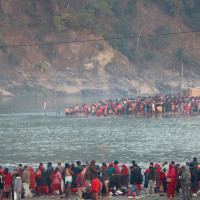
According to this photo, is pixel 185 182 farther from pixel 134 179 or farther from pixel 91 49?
pixel 91 49

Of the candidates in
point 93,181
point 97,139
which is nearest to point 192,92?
point 97,139

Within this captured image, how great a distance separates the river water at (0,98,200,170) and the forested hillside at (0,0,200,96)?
4286 cm

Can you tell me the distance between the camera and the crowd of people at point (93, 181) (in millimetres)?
18672

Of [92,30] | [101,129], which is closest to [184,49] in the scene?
[92,30]

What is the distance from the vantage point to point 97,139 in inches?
1604

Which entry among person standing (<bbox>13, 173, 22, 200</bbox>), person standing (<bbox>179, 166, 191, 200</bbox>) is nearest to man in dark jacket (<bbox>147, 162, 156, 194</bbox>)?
person standing (<bbox>179, 166, 191, 200</bbox>)

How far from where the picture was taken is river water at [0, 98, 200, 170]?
31552 millimetres

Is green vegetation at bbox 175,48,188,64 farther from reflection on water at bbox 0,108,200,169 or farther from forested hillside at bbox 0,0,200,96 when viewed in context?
reflection on water at bbox 0,108,200,169

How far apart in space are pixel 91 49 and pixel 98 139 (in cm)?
7105

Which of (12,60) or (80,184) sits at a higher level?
(12,60)

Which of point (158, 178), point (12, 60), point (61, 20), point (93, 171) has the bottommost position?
point (158, 178)

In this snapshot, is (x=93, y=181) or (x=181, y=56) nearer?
(x=93, y=181)

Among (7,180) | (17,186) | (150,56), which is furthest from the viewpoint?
(150,56)

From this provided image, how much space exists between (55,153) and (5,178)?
1459cm
